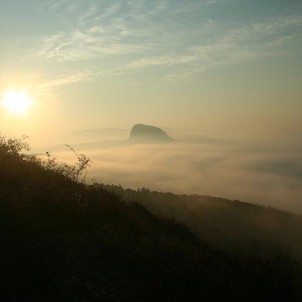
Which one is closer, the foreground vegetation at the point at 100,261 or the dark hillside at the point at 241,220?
the foreground vegetation at the point at 100,261

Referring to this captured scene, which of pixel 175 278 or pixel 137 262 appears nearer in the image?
pixel 175 278

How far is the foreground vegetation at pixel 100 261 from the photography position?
7375 millimetres

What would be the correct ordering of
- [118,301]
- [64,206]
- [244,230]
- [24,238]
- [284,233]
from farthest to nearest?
[284,233] < [244,230] < [64,206] < [24,238] < [118,301]

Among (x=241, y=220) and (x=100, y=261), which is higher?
(x=100, y=261)

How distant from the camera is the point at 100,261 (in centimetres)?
870

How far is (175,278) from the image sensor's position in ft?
26.1

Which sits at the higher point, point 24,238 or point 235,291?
point 24,238

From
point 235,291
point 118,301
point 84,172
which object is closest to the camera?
point 118,301

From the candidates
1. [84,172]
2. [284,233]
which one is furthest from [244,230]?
[84,172]

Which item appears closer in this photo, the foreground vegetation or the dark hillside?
the foreground vegetation

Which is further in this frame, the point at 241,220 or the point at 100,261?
the point at 241,220

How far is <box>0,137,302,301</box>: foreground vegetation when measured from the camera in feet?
24.2

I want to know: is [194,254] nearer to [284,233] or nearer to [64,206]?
[64,206]

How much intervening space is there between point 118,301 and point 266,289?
126 inches
